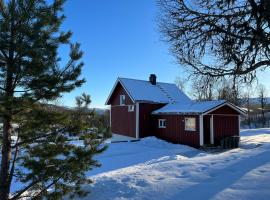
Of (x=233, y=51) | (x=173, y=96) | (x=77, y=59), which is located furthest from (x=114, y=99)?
(x=77, y=59)

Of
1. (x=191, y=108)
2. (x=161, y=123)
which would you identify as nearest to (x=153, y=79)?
(x=161, y=123)

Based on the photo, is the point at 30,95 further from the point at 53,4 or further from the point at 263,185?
the point at 263,185

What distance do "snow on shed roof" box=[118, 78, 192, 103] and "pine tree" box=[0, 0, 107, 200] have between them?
58.4 feet

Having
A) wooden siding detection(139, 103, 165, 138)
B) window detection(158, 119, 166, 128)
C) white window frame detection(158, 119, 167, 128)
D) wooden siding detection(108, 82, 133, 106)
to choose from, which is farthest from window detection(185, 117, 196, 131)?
wooden siding detection(108, 82, 133, 106)

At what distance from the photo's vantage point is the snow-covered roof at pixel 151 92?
2476 cm

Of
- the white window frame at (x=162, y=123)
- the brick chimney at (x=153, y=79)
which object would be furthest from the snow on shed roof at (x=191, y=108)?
the brick chimney at (x=153, y=79)

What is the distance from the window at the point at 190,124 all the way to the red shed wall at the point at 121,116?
490 cm

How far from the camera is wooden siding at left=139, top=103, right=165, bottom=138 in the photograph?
24.3 metres

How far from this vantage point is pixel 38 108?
5883 millimetres

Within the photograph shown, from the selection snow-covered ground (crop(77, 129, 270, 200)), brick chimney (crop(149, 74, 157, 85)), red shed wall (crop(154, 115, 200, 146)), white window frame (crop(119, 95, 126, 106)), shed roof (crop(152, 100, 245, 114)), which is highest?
brick chimney (crop(149, 74, 157, 85))

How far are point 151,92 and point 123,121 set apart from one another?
3.67m

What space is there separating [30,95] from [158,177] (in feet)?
13.2

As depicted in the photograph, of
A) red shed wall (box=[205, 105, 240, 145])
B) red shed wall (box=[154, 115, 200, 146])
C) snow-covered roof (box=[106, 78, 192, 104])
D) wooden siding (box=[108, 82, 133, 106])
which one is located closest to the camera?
red shed wall (box=[154, 115, 200, 146])

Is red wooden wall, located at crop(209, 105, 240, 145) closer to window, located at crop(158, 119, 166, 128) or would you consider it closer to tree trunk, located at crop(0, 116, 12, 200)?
window, located at crop(158, 119, 166, 128)
